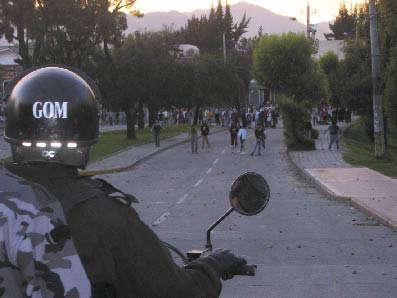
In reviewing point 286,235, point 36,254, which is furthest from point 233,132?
point 36,254

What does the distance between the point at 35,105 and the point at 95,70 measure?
118ft

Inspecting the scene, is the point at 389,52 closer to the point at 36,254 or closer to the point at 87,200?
the point at 87,200

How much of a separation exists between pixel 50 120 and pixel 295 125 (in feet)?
93.2

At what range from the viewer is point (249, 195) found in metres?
2.58

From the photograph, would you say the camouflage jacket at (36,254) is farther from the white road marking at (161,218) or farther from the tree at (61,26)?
the tree at (61,26)

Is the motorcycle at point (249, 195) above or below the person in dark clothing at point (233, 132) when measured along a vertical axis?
above

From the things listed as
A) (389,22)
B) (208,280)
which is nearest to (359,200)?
(208,280)

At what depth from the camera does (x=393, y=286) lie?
20.6 feet

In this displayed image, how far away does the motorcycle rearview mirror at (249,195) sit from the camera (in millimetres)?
2566

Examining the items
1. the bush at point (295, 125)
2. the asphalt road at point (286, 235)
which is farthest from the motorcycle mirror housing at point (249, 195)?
the bush at point (295, 125)

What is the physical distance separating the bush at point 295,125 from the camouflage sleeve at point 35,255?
93.2 ft

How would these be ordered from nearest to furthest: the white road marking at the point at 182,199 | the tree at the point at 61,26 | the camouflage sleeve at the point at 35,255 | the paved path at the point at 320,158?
the camouflage sleeve at the point at 35,255 → the white road marking at the point at 182,199 → the paved path at the point at 320,158 → the tree at the point at 61,26

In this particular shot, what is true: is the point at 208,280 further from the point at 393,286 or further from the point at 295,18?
the point at 295,18

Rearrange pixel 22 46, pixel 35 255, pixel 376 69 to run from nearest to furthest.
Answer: pixel 35 255 → pixel 376 69 → pixel 22 46
